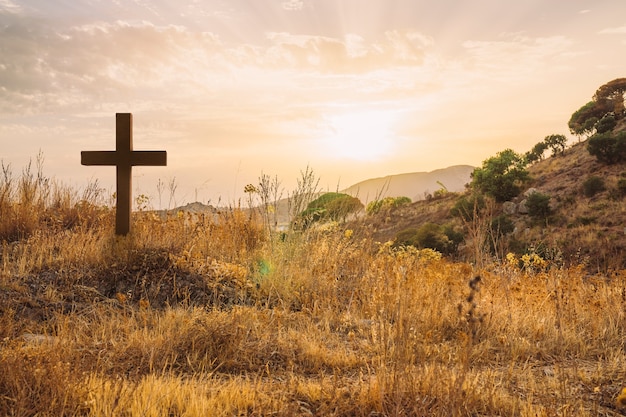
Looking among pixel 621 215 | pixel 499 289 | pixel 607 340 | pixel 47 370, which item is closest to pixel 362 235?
pixel 499 289

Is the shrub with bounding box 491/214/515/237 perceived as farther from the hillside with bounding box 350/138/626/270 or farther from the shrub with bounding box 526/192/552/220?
the shrub with bounding box 526/192/552/220

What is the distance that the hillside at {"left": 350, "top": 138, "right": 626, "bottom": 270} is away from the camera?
23.7 meters

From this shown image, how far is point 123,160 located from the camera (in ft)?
26.2

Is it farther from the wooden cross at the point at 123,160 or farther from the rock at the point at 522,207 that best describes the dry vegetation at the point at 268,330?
the rock at the point at 522,207

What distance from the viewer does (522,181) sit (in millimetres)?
34719

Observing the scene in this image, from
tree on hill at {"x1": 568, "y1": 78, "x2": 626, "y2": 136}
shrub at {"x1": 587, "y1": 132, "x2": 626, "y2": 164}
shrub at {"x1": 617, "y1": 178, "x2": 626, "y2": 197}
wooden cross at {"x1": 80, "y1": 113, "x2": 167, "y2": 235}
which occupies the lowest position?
wooden cross at {"x1": 80, "y1": 113, "x2": 167, "y2": 235}

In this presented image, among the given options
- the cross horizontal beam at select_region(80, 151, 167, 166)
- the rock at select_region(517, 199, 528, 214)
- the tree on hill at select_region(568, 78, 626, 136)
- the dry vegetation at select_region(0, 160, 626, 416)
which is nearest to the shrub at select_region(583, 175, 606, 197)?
the rock at select_region(517, 199, 528, 214)

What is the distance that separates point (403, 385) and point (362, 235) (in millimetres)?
5044

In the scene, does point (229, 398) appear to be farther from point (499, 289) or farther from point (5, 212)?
point (5, 212)

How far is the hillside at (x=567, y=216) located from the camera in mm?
23703

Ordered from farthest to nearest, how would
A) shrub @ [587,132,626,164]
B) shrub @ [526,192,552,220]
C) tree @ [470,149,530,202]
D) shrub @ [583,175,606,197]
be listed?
tree @ [470,149,530,202] → shrub @ [587,132,626,164] → shrub @ [583,175,606,197] → shrub @ [526,192,552,220]

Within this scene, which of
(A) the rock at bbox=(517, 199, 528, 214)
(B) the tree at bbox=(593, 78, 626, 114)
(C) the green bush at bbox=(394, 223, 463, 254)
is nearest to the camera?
(C) the green bush at bbox=(394, 223, 463, 254)

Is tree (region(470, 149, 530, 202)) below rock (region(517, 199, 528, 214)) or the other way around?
the other way around

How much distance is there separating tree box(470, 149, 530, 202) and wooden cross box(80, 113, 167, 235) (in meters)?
28.6
